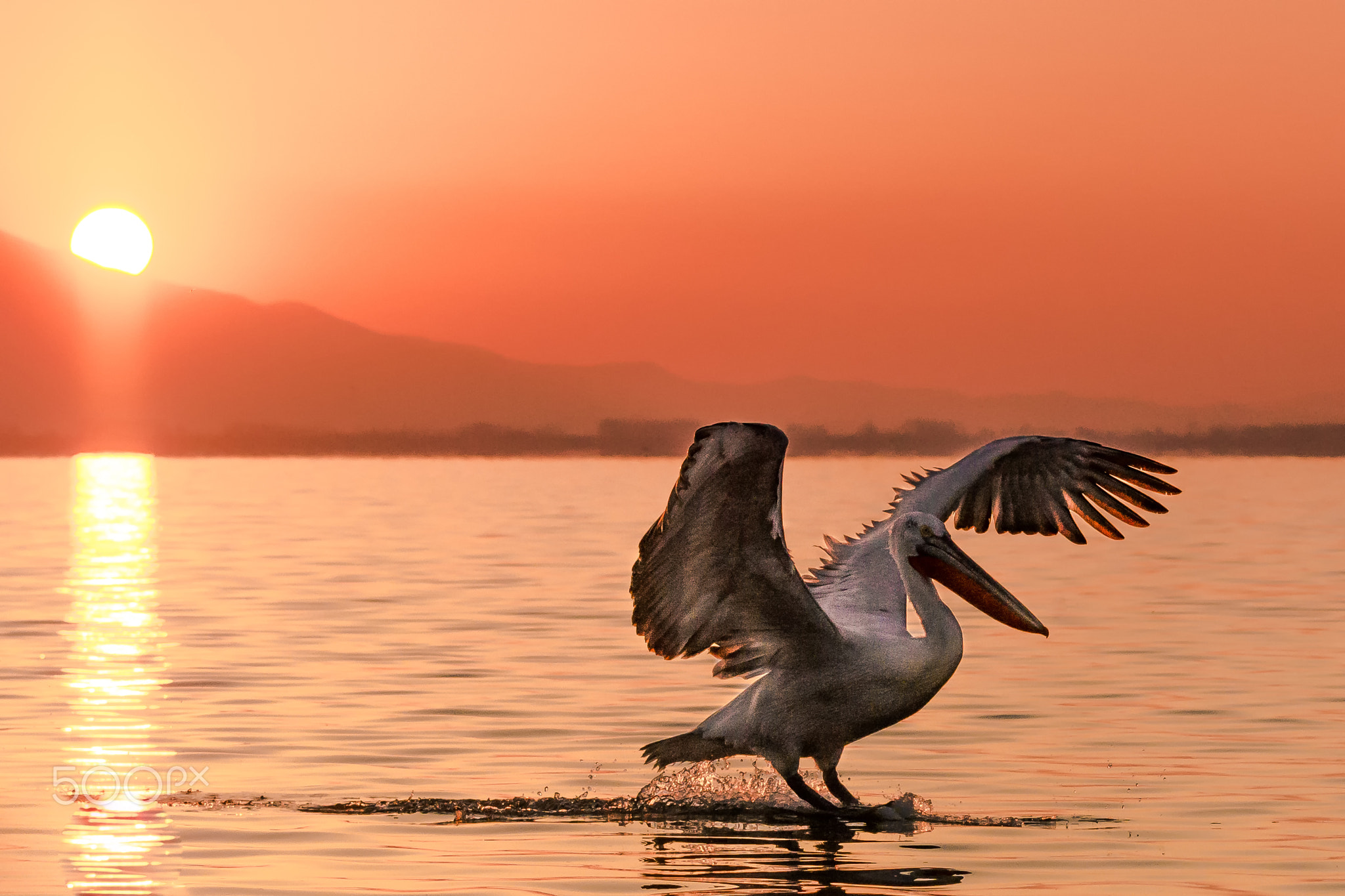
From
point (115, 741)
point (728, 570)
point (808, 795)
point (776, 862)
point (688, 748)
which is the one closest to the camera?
point (776, 862)

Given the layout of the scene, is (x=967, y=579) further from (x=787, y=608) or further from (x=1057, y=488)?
(x=1057, y=488)

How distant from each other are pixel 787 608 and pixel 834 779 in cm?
116

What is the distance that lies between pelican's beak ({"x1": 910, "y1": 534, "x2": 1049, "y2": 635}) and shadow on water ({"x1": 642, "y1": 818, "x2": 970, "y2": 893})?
1.32 metres

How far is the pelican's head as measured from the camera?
10.0m

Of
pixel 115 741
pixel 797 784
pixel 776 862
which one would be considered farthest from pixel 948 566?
pixel 115 741

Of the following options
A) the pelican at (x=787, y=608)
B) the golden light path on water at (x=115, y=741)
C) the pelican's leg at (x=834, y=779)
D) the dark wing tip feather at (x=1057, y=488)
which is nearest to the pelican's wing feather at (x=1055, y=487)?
the dark wing tip feather at (x=1057, y=488)

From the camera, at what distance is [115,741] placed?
1176 centimetres

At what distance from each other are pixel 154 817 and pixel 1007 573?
62.8 feet

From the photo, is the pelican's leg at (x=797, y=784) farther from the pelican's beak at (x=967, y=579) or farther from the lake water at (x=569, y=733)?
the pelican's beak at (x=967, y=579)

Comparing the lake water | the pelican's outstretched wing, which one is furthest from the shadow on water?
the pelican's outstretched wing

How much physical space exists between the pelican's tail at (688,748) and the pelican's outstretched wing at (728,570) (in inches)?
14.0

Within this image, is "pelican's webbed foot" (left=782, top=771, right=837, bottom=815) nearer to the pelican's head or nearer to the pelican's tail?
the pelican's tail

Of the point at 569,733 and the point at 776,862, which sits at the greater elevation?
the point at 569,733

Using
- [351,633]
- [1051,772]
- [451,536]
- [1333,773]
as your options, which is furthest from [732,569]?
[451,536]
